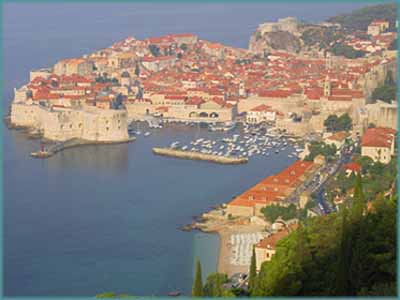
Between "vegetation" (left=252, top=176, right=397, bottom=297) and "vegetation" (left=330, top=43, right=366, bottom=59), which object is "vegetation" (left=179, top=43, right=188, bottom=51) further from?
"vegetation" (left=252, top=176, right=397, bottom=297)

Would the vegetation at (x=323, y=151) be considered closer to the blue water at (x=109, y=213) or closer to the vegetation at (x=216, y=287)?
the blue water at (x=109, y=213)

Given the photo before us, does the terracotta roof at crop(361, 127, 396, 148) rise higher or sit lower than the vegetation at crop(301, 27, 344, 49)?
lower

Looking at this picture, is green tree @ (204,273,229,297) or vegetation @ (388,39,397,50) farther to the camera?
vegetation @ (388,39,397,50)

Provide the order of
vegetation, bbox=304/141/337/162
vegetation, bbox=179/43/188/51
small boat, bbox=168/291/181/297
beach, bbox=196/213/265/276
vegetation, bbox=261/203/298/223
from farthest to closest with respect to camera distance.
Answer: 1. vegetation, bbox=179/43/188/51
2. vegetation, bbox=304/141/337/162
3. vegetation, bbox=261/203/298/223
4. beach, bbox=196/213/265/276
5. small boat, bbox=168/291/181/297

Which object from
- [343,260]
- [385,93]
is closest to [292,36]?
[385,93]

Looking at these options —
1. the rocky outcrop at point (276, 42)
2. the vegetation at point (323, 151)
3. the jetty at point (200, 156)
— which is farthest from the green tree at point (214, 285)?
the rocky outcrop at point (276, 42)

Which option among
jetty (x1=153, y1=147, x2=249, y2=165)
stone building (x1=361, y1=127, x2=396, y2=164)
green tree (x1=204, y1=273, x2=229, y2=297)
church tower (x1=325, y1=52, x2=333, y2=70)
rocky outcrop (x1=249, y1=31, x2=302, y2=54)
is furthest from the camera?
rocky outcrop (x1=249, y1=31, x2=302, y2=54)

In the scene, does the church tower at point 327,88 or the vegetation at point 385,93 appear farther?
the church tower at point 327,88

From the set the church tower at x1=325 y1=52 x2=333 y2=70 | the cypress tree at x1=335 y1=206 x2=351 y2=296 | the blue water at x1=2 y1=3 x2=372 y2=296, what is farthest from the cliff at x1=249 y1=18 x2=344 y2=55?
the cypress tree at x1=335 y1=206 x2=351 y2=296

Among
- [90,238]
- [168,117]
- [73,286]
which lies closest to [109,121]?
[168,117]
